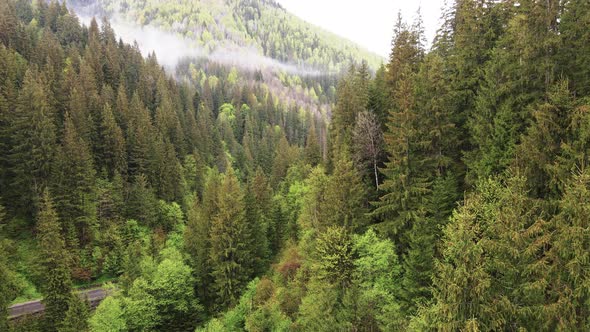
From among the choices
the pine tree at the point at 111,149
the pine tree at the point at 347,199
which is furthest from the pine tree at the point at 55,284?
the pine tree at the point at 347,199

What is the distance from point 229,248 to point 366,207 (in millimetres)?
17613

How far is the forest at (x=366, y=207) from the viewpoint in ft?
53.2

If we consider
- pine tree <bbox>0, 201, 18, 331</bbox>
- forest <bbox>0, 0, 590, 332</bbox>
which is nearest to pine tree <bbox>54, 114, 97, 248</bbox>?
forest <bbox>0, 0, 590, 332</bbox>

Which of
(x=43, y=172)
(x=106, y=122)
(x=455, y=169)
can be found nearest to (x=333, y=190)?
(x=455, y=169)

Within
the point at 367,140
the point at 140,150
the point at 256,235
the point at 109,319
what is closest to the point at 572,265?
the point at 367,140

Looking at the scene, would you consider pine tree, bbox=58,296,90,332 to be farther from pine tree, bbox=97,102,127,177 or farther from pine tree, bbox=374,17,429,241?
pine tree, bbox=97,102,127,177

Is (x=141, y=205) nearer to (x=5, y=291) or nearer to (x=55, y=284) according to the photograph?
(x=55, y=284)

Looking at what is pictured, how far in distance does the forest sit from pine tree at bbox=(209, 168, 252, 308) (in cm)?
23

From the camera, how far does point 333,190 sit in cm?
3058

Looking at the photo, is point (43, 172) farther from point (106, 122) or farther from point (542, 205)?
point (542, 205)

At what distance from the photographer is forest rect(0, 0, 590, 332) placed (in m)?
16.2

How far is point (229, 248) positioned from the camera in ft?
136

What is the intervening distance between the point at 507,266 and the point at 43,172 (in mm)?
61489

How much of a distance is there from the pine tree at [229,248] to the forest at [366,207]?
0.23m
